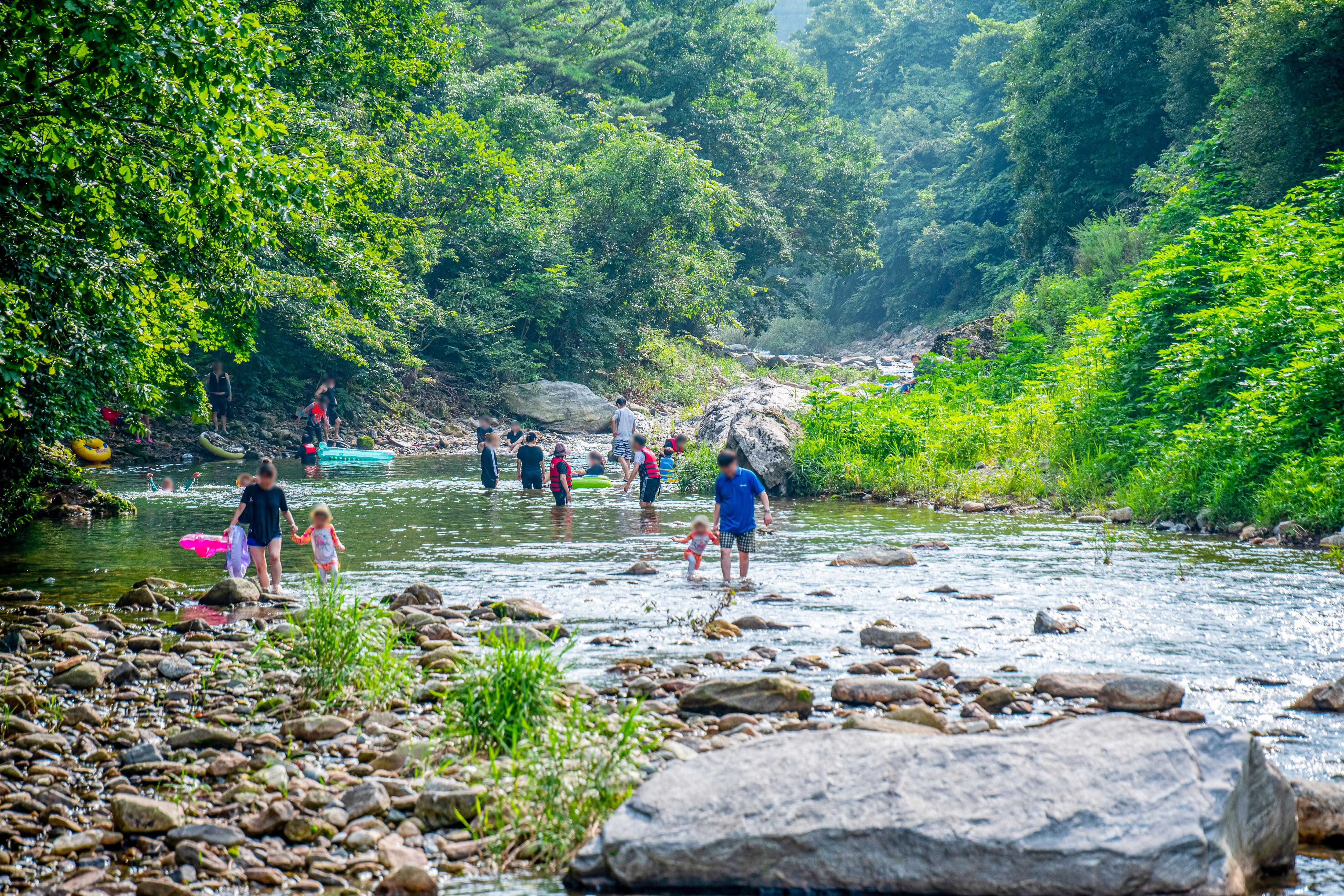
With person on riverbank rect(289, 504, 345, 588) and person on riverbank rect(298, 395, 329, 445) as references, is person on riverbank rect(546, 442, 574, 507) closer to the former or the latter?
person on riverbank rect(289, 504, 345, 588)

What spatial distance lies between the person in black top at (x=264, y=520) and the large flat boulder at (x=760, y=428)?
9.90 metres

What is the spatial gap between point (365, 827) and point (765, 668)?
3266 millimetres

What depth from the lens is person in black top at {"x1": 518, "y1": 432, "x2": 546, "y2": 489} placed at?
2086 centimetres

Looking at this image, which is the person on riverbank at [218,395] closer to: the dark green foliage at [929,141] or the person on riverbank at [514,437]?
the person on riverbank at [514,437]

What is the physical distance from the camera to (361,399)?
32812 millimetres

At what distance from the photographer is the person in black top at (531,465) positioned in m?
20.9

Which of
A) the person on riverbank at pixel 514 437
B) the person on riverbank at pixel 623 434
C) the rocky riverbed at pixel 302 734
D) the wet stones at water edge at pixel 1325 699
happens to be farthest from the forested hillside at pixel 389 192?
the wet stones at water edge at pixel 1325 699

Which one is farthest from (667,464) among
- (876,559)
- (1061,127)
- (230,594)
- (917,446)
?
(1061,127)

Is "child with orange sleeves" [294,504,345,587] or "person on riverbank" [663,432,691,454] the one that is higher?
"person on riverbank" [663,432,691,454]

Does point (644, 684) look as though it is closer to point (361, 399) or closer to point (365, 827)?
point (365, 827)

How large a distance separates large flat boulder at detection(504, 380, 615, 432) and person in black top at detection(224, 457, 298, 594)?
82.7 ft

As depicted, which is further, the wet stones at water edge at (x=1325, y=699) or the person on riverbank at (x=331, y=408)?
the person on riverbank at (x=331, y=408)

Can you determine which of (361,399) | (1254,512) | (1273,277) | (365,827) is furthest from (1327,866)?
(361,399)

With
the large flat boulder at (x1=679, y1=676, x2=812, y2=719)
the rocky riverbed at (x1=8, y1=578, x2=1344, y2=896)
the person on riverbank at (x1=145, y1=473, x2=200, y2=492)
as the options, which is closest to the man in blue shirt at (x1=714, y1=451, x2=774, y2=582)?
the rocky riverbed at (x1=8, y1=578, x2=1344, y2=896)
